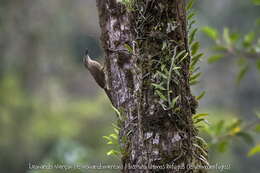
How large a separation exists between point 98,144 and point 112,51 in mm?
8094

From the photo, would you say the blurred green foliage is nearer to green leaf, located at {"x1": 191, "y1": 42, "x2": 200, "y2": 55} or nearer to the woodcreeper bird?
the woodcreeper bird

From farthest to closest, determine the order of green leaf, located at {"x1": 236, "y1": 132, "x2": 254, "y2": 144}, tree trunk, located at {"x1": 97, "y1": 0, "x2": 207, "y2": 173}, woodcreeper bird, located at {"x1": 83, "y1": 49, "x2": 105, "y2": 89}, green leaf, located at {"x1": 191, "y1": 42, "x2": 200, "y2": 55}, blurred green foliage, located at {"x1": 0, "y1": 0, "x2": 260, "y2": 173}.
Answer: blurred green foliage, located at {"x1": 0, "y1": 0, "x2": 260, "y2": 173}
green leaf, located at {"x1": 236, "y1": 132, "x2": 254, "y2": 144}
woodcreeper bird, located at {"x1": 83, "y1": 49, "x2": 105, "y2": 89}
green leaf, located at {"x1": 191, "y1": 42, "x2": 200, "y2": 55}
tree trunk, located at {"x1": 97, "y1": 0, "x2": 207, "y2": 173}

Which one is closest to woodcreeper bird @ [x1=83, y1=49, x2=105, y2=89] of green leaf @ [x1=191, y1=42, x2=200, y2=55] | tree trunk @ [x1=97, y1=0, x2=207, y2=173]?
tree trunk @ [x1=97, y1=0, x2=207, y2=173]

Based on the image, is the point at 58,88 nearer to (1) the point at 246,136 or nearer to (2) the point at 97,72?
(1) the point at 246,136

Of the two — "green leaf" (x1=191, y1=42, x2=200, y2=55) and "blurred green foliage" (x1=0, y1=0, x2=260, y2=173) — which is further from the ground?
"blurred green foliage" (x1=0, y1=0, x2=260, y2=173)

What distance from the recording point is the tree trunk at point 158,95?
137 centimetres

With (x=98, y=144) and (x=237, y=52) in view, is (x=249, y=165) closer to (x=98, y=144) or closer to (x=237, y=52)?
(x=98, y=144)

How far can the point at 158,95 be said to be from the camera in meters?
1.37

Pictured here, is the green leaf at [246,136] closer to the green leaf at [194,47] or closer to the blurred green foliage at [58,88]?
the green leaf at [194,47]

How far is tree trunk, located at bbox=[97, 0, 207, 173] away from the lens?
4.49ft

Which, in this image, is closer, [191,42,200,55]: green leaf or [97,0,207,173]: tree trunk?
[97,0,207,173]: tree trunk

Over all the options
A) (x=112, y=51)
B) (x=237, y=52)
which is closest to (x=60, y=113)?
(x=237, y=52)

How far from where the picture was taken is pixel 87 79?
1379cm

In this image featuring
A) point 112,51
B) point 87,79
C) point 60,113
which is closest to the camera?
point 112,51
